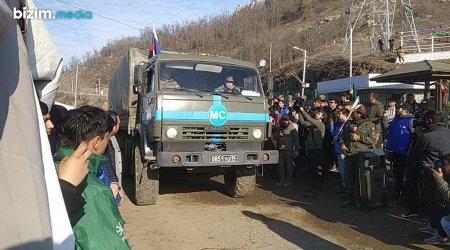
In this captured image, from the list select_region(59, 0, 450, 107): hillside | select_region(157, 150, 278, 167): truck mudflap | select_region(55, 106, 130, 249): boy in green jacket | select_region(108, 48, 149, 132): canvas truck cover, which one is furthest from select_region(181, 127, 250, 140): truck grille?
select_region(59, 0, 450, 107): hillside

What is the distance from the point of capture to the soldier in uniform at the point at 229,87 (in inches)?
272

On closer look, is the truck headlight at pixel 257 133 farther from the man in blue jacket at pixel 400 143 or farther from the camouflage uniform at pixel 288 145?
the man in blue jacket at pixel 400 143

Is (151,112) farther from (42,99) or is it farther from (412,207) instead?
(42,99)

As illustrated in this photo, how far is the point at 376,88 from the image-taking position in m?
22.3

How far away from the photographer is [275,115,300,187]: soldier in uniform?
8.52 metres

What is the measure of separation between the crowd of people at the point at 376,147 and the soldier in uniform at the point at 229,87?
1.95m

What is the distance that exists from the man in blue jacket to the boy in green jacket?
5.86 meters

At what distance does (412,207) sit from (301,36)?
55.1m

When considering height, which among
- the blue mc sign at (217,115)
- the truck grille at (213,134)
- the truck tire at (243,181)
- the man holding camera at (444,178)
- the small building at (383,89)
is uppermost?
the small building at (383,89)

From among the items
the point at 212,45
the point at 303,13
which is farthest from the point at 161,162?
the point at 303,13

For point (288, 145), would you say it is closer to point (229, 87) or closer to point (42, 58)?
point (229, 87)

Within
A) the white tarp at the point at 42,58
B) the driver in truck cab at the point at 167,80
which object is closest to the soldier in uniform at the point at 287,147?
the driver in truck cab at the point at 167,80

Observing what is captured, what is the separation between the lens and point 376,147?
266 inches

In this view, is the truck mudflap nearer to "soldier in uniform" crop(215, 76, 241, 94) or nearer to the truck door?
the truck door
